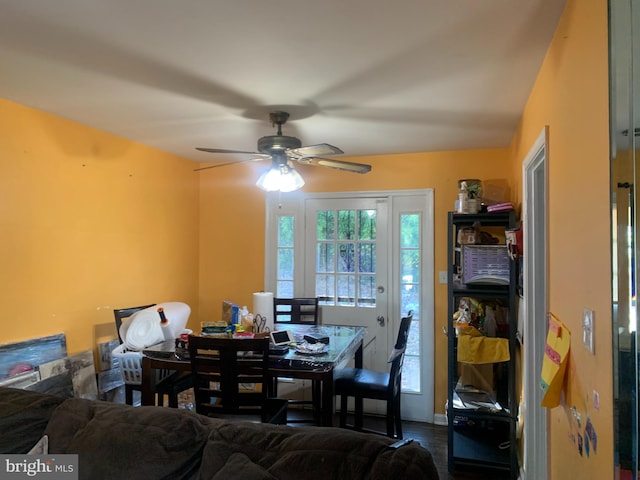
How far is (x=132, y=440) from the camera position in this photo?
132cm

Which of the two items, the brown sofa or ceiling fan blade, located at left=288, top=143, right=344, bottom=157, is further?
ceiling fan blade, located at left=288, top=143, right=344, bottom=157

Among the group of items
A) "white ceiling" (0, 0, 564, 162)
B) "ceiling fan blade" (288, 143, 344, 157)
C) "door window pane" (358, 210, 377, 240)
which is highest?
"white ceiling" (0, 0, 564, 162)

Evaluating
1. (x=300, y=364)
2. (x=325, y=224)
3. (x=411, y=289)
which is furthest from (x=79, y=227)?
(x=411, y=289)

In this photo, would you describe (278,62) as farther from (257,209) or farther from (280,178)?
(257,209)

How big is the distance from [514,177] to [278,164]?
5.75 feet

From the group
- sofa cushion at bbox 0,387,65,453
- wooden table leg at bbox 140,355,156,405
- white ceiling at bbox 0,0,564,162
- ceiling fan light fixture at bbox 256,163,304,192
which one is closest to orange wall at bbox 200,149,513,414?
white ceiling at bbox 0,0,564,162

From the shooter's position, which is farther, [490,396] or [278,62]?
[490,396]

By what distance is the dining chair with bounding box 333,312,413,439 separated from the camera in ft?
8.89

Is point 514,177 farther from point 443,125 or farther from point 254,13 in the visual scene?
point 254,13

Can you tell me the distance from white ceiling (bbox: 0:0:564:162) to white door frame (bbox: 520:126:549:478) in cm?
56

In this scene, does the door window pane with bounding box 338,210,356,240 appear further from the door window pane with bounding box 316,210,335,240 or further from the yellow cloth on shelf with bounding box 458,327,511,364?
the yellow cloth on shelf with bounding box 458,327,511,364

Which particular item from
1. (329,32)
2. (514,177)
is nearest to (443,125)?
(514,177)

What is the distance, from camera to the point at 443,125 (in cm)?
280

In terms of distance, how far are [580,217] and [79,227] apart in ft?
9.64
